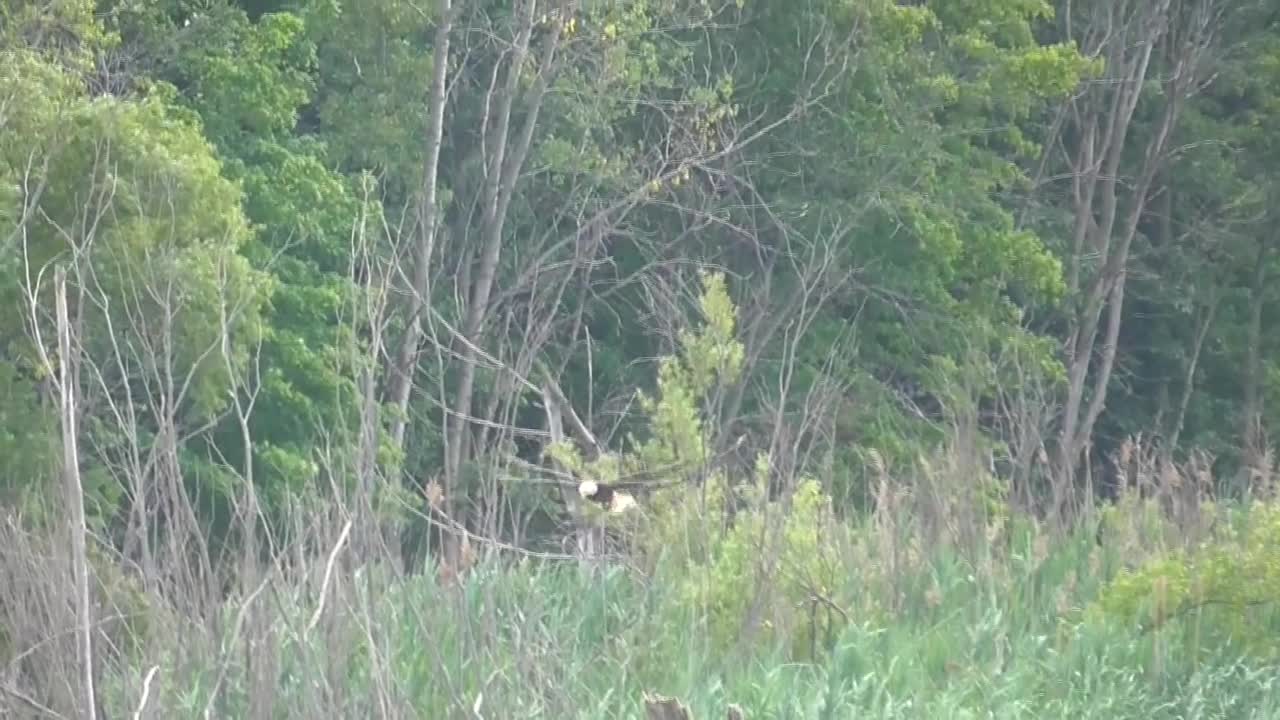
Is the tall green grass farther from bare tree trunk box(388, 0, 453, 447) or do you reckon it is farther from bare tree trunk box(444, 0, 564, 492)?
bare tree trunk box(444, 0, 564, 492)

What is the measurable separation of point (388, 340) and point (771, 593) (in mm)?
9456

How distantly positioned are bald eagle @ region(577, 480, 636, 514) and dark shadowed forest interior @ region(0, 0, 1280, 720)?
A: 2 cm

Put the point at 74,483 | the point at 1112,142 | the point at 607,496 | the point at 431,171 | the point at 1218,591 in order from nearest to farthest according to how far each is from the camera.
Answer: the point at 74,483 < the point at 1218,591 < the point at 607,496 < the point at 431,171 < the point at 1112,142

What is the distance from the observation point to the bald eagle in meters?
7.82

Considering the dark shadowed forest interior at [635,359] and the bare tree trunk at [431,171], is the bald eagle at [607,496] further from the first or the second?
the bare tree trunk at [431,171]

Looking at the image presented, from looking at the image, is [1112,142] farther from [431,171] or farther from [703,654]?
[703,654]

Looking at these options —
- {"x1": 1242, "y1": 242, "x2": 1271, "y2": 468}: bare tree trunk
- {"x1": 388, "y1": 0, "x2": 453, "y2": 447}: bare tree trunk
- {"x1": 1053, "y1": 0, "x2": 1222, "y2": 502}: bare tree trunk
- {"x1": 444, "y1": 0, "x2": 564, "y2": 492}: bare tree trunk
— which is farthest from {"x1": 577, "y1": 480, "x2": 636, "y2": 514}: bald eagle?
{"x1": 1242, "y1": 242, "x2": 1271, "y2": 468}: bare tree trunk

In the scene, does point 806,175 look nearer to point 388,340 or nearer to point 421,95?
point 421,95

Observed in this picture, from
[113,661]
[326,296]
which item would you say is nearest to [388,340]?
[326,296]

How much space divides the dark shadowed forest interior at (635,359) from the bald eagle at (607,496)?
0.02 metres

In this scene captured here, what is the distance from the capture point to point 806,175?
2016 centimetres

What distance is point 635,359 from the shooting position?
62.7ft

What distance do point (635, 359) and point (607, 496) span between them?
11.2m

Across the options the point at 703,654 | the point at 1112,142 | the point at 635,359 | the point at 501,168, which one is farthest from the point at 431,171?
the point at 1112,142
